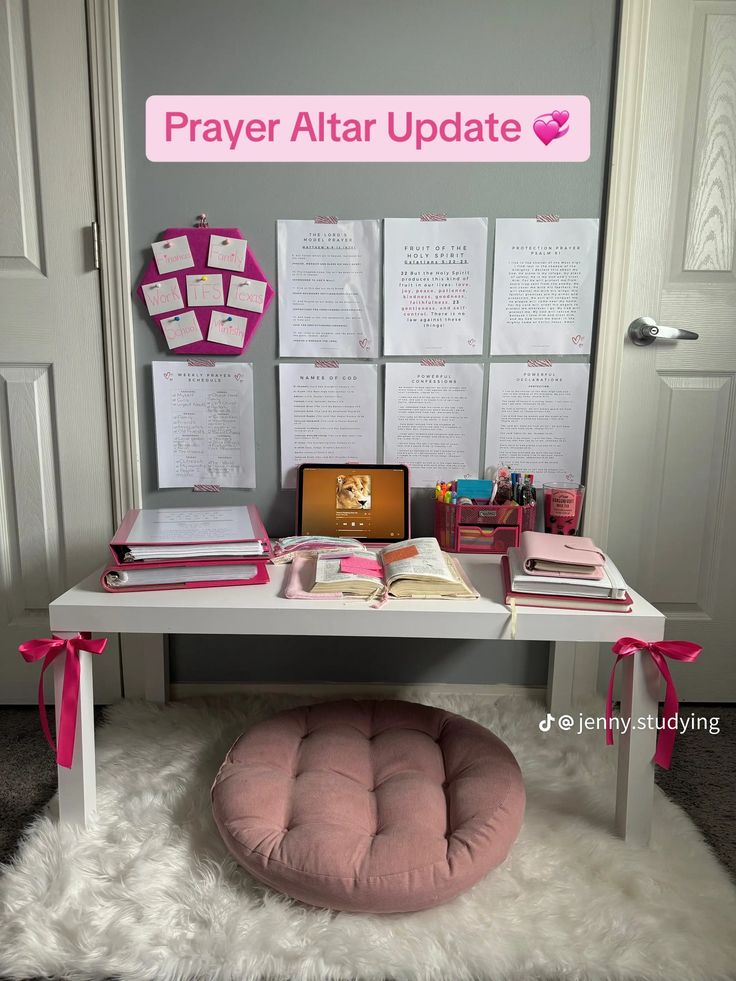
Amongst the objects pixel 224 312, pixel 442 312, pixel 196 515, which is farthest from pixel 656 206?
pixel 196 515

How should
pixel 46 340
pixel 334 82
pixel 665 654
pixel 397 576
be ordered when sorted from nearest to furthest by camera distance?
1. pixel 665 654
2. pixel 397 576
3. pixel 334 82
4. pixel 46 340

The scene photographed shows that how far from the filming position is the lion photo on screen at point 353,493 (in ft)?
5.85

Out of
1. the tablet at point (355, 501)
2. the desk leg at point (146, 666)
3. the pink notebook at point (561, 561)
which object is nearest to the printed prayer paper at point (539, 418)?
the tablet at point (355, 501)

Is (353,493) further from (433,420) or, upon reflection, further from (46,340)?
(46,340)

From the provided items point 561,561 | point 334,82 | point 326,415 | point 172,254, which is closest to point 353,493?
point 326,415

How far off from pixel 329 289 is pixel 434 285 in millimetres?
264

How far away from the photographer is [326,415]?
1790 millimetres

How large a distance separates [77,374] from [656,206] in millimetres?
1510

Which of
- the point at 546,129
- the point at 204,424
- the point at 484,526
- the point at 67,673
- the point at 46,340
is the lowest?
the point at 67,673

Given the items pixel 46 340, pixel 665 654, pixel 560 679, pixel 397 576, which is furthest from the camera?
pixel 560 679

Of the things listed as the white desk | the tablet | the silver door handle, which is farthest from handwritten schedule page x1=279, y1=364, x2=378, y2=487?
the silver door handle

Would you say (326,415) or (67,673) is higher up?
(326,415)

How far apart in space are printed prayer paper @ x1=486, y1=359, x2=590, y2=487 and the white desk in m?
0.54

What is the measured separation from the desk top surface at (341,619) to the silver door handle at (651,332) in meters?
0.75
